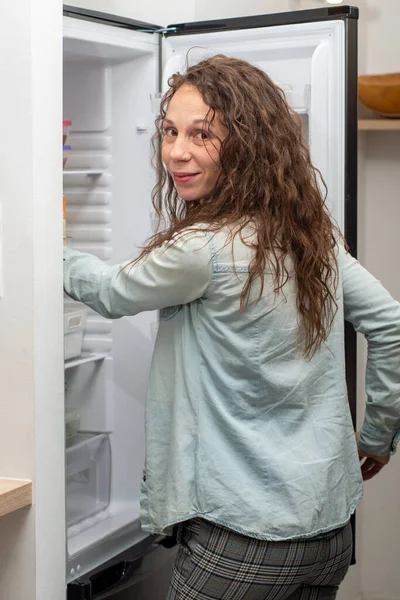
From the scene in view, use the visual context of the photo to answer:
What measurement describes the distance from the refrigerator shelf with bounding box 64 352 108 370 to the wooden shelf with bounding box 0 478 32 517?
0.56 meters

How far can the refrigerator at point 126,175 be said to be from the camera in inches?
75.4

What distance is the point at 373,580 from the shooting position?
3.09 meters

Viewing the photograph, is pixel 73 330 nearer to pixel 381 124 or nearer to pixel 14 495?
pixel 14 495

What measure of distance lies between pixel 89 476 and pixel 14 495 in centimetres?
82

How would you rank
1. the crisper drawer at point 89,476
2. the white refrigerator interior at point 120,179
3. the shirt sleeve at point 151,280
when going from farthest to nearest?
the crisper drawer at point 89,476, the white refrigerator interior at point 120,179, the shirt sleeve at point 151,280

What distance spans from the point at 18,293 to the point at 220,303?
341mm

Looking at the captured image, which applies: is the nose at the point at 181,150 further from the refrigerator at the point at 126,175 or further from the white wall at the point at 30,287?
the refrigerator at the point at 126,175

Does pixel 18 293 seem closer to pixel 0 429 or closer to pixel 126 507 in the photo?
pixel 0 429

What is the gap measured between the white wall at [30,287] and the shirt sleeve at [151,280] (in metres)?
0.06

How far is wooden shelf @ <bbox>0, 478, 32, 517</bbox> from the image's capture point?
4.78ft

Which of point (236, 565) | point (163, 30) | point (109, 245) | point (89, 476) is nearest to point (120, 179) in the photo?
point (109, 245)

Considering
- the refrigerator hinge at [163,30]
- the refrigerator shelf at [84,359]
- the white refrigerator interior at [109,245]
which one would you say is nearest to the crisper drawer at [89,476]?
the white refrigerator interior at [109,245]

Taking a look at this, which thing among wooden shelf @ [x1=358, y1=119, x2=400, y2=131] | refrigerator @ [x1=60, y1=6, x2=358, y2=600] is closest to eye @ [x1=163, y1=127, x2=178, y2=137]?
refrigerator @ [x1=60, y1=6, x2=358, y2=600]

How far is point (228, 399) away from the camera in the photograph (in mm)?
1505
